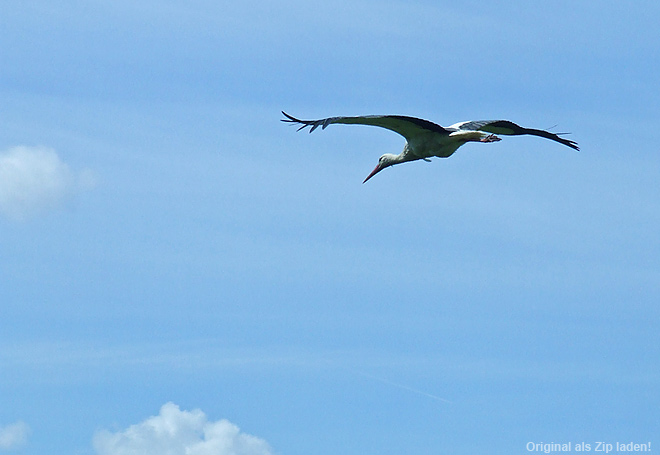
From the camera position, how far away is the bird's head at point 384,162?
32825 mm

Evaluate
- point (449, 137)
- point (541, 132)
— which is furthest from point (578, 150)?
point (449, 137)

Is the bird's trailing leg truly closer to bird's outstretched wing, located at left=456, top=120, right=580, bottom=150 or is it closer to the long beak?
bird's outstretched wing, located at left=456, top=120, right=580, bottom=150

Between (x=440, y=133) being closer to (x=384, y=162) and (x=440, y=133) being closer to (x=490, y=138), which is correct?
(x=490, y=138)

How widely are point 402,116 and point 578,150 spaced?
23.4ft

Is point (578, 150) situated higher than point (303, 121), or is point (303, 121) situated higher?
point (578, 150)

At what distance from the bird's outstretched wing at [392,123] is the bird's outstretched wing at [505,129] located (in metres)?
0.73

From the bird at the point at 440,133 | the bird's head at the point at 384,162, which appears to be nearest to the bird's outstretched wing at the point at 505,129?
the bird at the point at 440,133

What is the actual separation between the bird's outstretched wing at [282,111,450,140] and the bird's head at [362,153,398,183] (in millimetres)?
2250

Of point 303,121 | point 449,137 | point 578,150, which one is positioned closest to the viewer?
point 303,121

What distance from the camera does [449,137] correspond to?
29.5 meters

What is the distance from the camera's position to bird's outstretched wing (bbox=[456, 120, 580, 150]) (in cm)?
2952

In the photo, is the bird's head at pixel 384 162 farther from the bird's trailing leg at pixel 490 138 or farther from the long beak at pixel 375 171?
the bird's trailing leg at pixel 490 138

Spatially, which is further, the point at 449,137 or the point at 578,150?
the point at 578,150

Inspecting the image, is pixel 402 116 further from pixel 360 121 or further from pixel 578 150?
pixel 578 150
